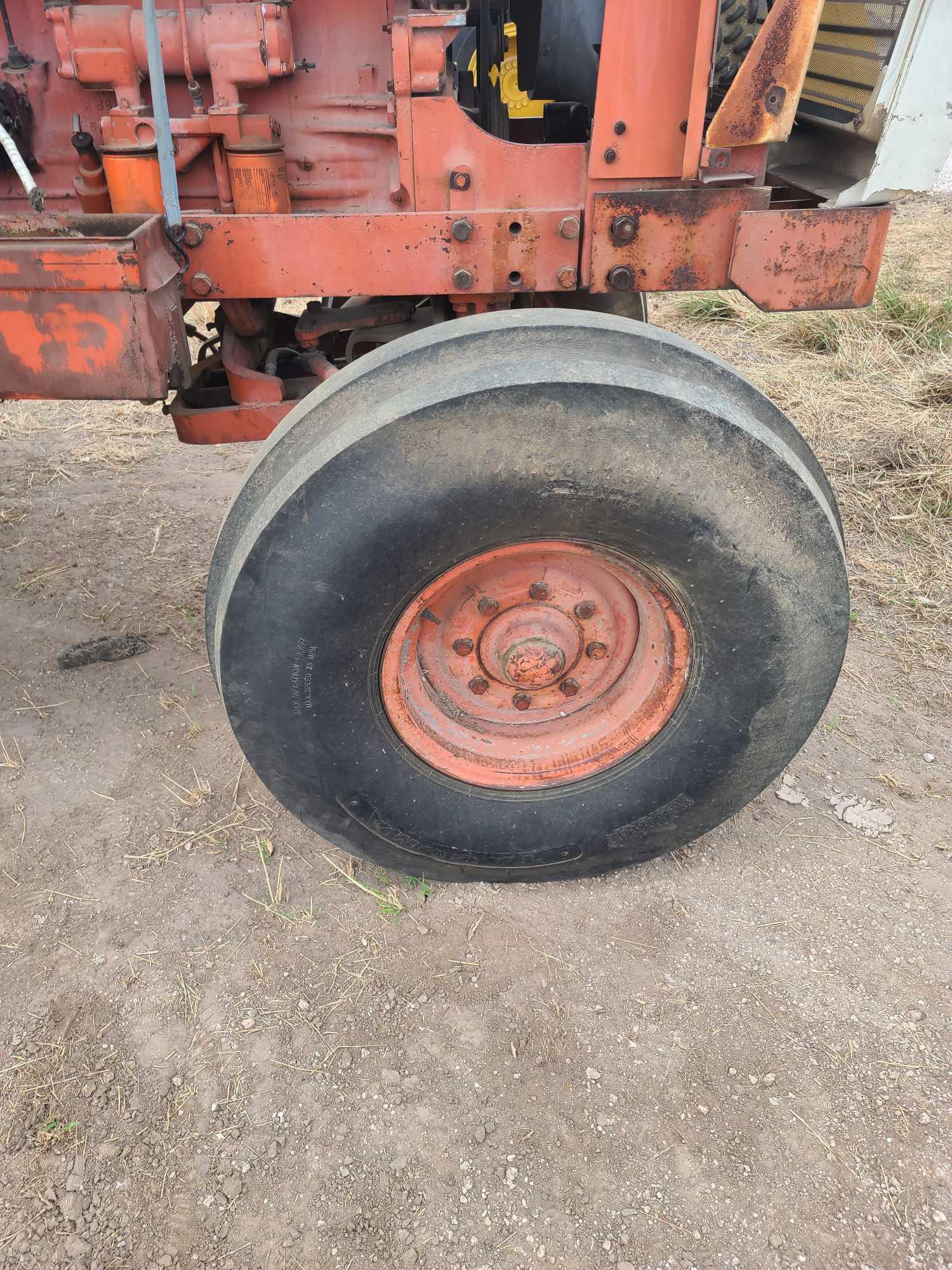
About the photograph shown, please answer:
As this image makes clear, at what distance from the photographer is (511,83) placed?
2961 millimetres

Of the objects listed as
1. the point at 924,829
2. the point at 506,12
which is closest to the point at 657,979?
the point at 924,829

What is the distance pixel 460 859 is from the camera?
96.1 inches

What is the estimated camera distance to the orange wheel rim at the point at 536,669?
2268mm

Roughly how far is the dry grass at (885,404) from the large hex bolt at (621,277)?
6.61 ft

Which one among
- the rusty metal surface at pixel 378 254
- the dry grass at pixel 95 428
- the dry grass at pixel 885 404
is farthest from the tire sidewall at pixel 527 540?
the dry grass at pixel 95 428

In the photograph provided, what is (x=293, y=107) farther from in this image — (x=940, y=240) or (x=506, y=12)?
(x=940, y=240)

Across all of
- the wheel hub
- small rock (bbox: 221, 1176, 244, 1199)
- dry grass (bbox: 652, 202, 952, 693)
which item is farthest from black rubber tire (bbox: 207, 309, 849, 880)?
dry grass (bbox: 652, 202, 952, 693)

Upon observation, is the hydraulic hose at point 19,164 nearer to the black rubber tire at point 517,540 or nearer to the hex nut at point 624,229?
the black rubber tire at point 517,540

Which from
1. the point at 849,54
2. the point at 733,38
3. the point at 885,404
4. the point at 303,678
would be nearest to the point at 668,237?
the point at 733,38

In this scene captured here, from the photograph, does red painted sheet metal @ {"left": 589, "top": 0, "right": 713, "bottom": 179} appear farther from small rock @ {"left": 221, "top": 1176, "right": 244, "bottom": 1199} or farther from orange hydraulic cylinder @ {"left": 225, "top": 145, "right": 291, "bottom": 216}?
small rock @ {"left": 221, "top": 1176, "right": 244, "bottom": 1199}

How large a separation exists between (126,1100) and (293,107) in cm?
257

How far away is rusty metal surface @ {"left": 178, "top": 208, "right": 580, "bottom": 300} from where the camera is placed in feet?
7.95

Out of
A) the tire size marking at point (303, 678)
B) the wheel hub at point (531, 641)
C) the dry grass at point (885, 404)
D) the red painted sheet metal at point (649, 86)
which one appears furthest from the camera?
the dry grass at point (885, 404)

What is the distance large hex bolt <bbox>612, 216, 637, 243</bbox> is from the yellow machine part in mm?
752
